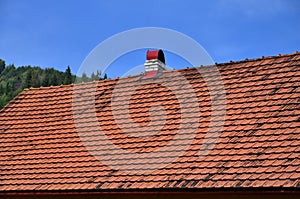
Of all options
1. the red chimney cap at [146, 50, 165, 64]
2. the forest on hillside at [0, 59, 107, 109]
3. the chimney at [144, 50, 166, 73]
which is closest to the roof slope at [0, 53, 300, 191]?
the chimney at [144, 50, 166, 73]

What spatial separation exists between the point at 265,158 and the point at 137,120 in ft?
11.8

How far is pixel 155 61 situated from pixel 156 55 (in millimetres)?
251

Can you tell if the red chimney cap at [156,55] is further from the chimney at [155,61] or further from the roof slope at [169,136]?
the roof slope at [169,136]

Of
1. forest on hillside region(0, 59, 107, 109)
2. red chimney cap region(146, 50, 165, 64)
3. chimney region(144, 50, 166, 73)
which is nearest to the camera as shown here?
chimney region(144, 50, 166, 73)

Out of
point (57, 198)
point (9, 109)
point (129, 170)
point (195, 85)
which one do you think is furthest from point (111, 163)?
point (9, 109)

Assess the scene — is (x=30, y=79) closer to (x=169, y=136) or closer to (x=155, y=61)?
(x=155, y=61)

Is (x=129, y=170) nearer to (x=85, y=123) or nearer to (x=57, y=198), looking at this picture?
(x=57, y=198)

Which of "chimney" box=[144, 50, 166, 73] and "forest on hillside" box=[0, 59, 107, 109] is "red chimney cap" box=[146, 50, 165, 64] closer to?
"chimney" box=[144, 50, 166, 73]

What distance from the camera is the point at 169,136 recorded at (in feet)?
35.1

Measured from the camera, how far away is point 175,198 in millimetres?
9578

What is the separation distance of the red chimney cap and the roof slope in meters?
0.84

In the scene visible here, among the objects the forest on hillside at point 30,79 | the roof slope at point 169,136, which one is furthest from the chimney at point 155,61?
the forest on hillside at point 30,79

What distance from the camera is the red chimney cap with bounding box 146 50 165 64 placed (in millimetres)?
13984

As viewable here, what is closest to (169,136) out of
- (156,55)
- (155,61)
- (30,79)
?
(155,61)
